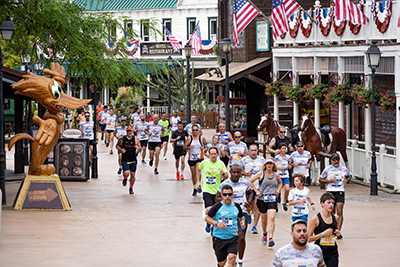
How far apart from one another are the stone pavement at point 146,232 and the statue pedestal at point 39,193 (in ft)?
0.95

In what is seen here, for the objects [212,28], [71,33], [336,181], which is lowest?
[336,181]

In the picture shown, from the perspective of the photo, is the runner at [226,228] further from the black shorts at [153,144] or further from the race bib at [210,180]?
the black shorts at [153,144]

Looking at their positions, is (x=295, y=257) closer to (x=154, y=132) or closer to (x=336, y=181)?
(x=336, y=181)

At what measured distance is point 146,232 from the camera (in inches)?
549

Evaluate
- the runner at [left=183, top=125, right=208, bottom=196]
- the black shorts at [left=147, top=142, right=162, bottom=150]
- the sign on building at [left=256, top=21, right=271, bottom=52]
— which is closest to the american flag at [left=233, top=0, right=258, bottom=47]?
the sign on building at [left=256, top=21, right=271, bottom=52]

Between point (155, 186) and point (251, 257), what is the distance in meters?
9.49

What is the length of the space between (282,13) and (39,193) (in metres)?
13.5

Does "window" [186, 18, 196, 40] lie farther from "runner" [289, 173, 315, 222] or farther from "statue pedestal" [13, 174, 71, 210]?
"runner" [289, 173, 315, 222]

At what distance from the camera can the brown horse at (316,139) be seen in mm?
21006

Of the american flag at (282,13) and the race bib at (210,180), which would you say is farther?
the american flag at (282,13)

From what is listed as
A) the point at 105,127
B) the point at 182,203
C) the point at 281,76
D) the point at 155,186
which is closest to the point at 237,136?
the point at 182,203

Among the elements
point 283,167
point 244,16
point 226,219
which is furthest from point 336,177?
point 244,16

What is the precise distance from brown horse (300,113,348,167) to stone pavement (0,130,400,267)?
1.66 meters

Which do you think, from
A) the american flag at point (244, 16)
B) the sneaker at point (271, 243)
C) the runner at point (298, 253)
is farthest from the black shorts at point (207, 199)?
the american flag at point (244, 16)
